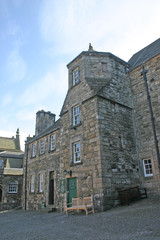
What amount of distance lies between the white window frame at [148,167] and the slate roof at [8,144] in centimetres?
2820

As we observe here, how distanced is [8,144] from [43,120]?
48.1ft

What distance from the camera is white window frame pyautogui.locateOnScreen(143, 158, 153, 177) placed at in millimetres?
12003

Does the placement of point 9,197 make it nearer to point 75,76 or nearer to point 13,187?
point 13,187

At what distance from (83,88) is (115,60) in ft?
11.7

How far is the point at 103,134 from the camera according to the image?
11.2 m

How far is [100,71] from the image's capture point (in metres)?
13.8

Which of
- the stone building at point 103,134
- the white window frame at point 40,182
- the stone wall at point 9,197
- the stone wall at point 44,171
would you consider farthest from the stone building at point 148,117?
the stone wall at point 9,197

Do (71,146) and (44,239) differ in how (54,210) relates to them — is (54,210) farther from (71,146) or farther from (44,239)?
(44,239)

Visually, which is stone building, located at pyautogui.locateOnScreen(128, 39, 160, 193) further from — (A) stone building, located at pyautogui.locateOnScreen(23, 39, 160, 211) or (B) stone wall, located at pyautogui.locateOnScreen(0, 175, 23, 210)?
(B) stone wall, located at pyautogui.locateOnScreen(0, 175, 23, 210)

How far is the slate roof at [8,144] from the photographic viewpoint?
35.0 m

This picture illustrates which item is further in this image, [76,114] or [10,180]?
[10,180]

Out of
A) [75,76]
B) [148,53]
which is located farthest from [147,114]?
[75,76]

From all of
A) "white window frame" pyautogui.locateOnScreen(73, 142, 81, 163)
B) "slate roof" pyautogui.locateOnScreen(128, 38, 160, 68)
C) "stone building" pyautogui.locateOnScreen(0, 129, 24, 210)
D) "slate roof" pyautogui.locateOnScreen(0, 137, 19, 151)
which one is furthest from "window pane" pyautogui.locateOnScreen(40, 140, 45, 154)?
"slate roof" pyautogui.locateOnScreen(0, 137, 19, 151)

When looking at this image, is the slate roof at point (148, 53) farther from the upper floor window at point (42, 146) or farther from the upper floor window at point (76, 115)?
the upper floor window at point (42, 146)
